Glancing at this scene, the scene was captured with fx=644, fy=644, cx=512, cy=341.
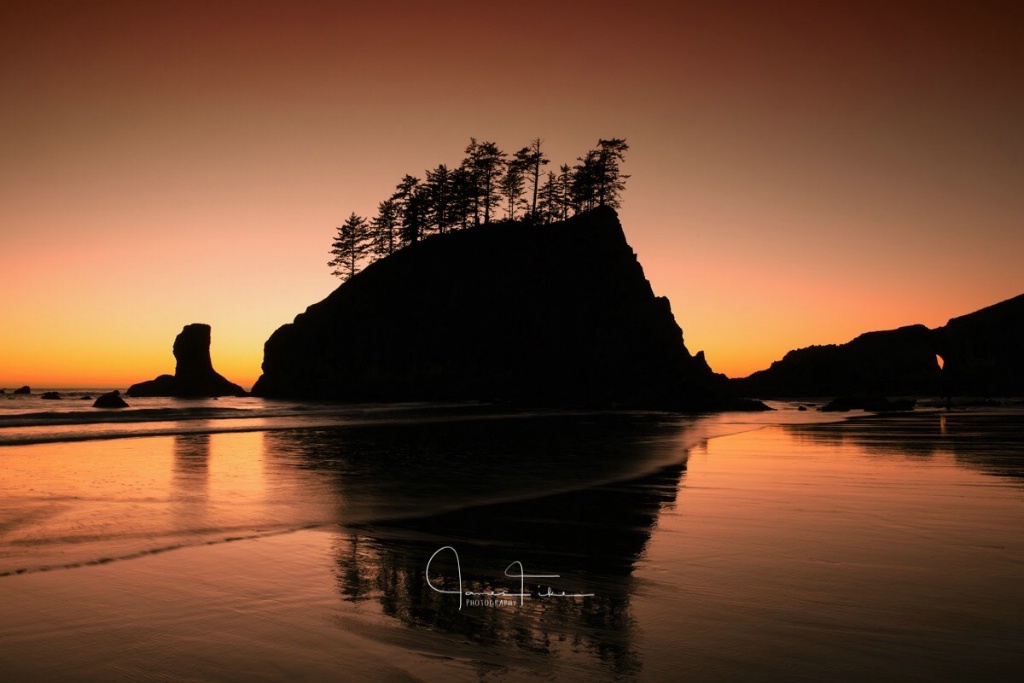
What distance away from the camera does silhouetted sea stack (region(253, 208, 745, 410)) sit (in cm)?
6644

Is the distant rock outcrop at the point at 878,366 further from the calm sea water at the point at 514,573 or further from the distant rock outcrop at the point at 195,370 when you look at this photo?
the distant rock outcrop at the point at 195,370

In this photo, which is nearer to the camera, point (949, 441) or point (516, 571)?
point (516, 571)

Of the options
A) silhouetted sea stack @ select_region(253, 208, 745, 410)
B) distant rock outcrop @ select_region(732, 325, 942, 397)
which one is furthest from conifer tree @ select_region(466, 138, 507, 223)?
distant rock outcrop @ select_region(732, 325, 942, 397)

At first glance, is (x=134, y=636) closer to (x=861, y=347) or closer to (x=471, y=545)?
(x=471, y=545)

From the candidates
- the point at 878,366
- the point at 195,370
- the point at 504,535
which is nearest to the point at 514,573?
the point at 504,535

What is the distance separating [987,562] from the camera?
24.4 feet

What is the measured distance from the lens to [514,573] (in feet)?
23.4

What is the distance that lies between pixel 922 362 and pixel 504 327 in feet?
199

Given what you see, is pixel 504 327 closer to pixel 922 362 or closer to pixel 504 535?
pixel 922 362

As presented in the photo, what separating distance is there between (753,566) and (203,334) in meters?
110

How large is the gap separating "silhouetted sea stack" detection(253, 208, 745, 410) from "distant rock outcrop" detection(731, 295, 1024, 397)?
29013 mm

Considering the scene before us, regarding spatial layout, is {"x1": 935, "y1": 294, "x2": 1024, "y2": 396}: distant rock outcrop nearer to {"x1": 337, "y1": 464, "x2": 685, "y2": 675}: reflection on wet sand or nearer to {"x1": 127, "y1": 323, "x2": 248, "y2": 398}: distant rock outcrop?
{"x1": 337, "y1": 464, "x2": 685, "y2": 675}: reflection on wet sand

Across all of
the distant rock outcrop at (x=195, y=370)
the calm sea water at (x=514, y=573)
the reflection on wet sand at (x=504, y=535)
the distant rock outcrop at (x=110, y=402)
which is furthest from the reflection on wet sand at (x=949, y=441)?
the distant rock outcrop at (x=195, y=370)

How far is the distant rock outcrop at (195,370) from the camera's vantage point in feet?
338
